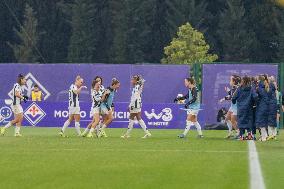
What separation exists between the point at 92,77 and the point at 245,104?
15647 millimetres

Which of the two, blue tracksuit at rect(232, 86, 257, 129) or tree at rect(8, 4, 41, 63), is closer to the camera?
blue tracksuit at rect(232, 86, 257, 129)

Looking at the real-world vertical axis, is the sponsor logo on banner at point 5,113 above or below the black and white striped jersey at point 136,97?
below

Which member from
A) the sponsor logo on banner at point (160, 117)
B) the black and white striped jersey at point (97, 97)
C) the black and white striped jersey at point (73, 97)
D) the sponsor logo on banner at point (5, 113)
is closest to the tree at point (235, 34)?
the sponsor logo on banner at point (160, 117)

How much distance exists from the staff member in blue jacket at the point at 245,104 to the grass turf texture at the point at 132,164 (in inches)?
117

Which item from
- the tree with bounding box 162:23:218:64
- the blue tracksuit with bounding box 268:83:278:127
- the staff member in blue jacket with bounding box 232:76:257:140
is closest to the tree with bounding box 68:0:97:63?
the tree with bounding box 162:23:218:64

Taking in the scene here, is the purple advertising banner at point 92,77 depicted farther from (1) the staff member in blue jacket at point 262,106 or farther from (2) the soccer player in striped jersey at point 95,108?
(1) the staff member in blue jacket at point 262,106

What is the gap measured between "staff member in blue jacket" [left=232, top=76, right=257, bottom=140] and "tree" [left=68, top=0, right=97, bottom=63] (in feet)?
224

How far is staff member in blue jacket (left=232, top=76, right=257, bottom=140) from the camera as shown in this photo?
3012cm

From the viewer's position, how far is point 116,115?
41625 millimetres

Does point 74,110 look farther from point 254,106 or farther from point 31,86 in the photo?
point 31,86

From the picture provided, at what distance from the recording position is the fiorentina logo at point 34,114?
4116cm

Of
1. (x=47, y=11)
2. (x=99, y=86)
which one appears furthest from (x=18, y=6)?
(x=99, y=86)

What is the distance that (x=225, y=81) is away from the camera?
43625 mm

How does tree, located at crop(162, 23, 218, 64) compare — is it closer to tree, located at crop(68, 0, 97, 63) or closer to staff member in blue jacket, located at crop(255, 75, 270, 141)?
tree, located at crop(68, 0, 97, 63)
